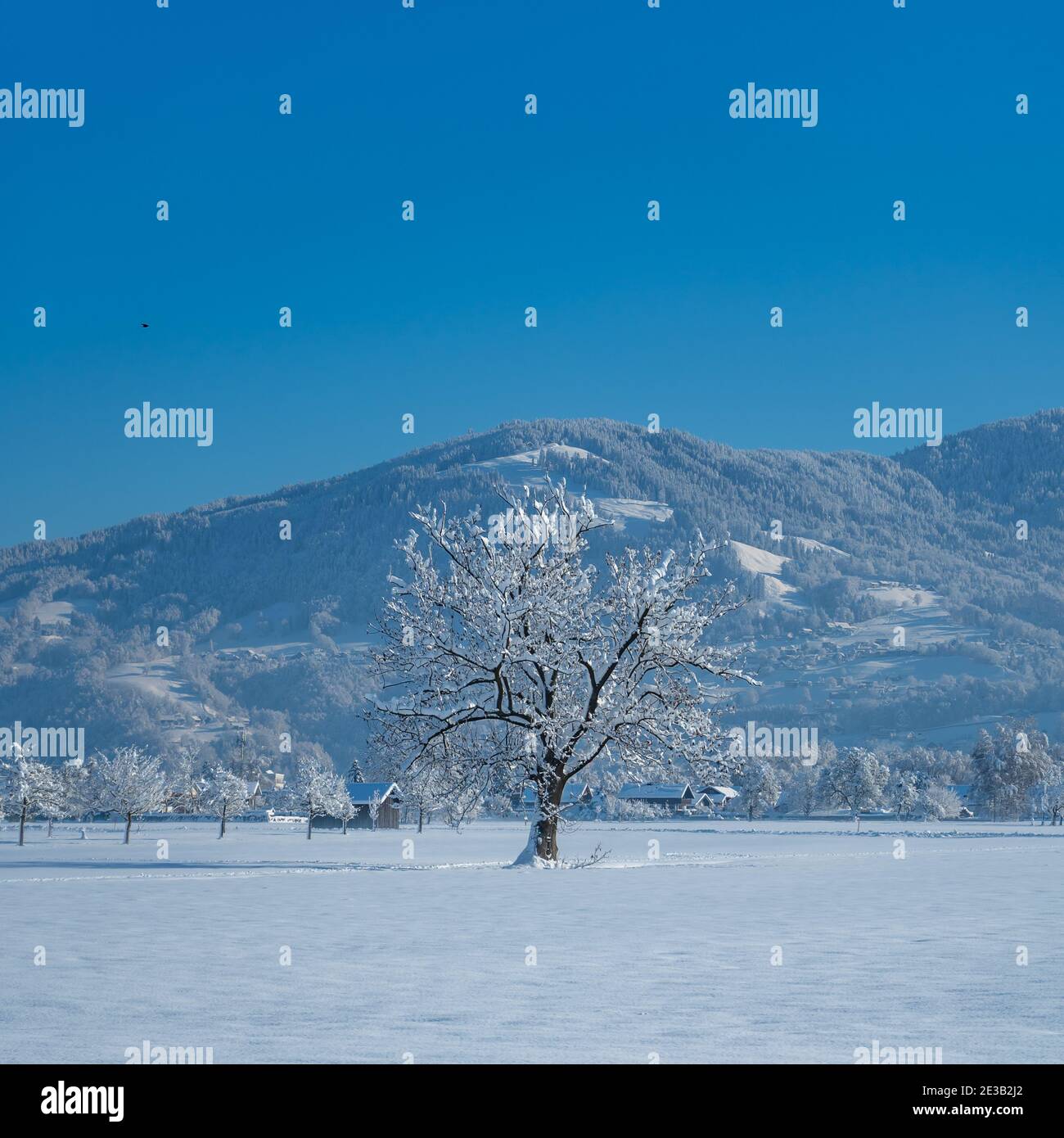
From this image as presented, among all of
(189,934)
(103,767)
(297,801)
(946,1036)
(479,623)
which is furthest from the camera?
(297,801)

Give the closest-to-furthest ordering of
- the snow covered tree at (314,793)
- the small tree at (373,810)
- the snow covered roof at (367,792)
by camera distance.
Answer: the snow covered tree at (314,793) < the small tree at (373,810) < the snow covered roof at (367,792)

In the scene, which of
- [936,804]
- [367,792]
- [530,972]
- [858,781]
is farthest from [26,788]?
[858,781]

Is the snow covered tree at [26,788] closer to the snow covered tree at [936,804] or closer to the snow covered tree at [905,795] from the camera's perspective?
the snow covered tree at [936,804]

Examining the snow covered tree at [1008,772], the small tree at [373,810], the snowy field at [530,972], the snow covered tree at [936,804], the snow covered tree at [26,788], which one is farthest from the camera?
the snow covered tree at [1008,772]

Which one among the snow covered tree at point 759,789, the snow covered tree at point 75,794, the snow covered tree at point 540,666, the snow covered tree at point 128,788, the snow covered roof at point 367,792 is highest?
the snow covered tree at point 540,666

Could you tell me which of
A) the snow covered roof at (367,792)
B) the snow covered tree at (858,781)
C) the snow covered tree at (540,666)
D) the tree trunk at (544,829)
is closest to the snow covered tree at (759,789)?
the snow covered tree at (858,781)

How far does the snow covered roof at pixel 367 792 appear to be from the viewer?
495 feet

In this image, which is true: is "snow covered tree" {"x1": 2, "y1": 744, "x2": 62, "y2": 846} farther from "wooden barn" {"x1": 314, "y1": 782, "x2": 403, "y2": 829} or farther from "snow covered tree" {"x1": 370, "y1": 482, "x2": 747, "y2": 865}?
"snow covered tree" {"x1": 370, "y1": 482, "x2": 747, "y2": 865}

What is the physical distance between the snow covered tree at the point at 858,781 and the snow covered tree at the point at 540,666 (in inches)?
5211
